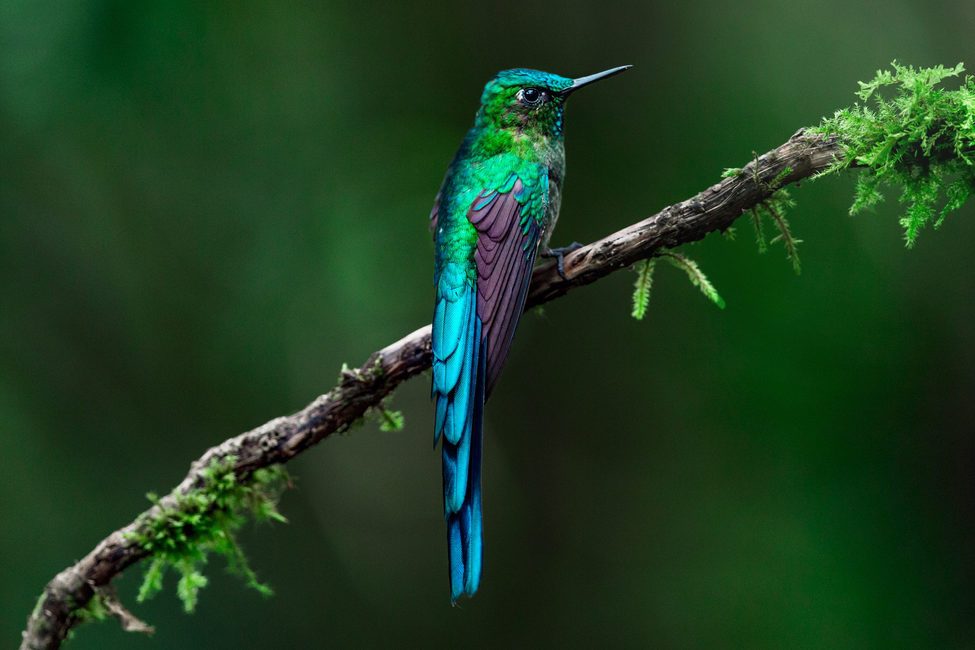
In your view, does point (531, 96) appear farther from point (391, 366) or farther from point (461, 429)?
point (461, 429)

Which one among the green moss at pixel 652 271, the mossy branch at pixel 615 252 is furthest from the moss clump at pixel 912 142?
the green moss at pixel 652 271

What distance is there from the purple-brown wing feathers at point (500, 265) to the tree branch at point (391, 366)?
0.39ft

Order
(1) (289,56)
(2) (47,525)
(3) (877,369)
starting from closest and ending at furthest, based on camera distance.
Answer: (3) (877,369), (2) (47,525), (1) (289,56)

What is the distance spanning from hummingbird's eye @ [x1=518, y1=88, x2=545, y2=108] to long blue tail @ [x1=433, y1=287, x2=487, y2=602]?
3.16 ft

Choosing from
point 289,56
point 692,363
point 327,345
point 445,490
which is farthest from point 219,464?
point 289,56

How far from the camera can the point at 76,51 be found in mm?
5434

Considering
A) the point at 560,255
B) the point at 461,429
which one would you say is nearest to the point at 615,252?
the point at 560,255

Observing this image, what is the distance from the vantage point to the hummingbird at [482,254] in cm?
264

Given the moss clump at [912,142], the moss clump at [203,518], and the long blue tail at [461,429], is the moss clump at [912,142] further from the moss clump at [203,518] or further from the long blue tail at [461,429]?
Result: the moss clump at [203,518]

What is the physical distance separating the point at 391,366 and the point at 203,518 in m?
0.78

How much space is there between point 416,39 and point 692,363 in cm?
252

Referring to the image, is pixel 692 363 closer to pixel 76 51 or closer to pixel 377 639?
pixel 377 639

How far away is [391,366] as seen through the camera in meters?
2.93

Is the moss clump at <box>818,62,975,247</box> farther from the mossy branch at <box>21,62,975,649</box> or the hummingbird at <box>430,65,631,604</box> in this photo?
the hummingbird at <box>430,65,631,604</box>
